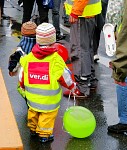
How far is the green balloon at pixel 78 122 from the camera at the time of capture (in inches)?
164

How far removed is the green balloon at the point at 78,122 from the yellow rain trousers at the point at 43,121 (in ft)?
0.51

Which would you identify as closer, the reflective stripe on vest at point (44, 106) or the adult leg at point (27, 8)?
the reflective stripe on vest at point (44, 106)

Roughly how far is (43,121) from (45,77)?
44 centimetres

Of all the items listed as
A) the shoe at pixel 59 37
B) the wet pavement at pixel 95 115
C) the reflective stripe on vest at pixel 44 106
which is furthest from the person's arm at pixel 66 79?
the shoe at pixel 59 37

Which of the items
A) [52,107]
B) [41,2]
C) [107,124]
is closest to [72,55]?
[107,124]

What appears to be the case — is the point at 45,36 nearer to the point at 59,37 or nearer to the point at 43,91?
the point at 43,91

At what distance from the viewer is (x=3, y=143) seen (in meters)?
2.72

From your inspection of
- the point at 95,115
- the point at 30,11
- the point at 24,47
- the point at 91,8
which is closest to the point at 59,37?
the point at 30,11

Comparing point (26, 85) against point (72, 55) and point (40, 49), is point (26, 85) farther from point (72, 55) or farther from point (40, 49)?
point (72, 55)

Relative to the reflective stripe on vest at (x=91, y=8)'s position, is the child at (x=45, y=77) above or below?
below

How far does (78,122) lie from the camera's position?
4.16 m

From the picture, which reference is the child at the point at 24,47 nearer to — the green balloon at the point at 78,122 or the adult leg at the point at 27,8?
the green balloon at the point at 78,122

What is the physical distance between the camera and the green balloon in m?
4.16

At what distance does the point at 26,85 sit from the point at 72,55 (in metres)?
1.48
